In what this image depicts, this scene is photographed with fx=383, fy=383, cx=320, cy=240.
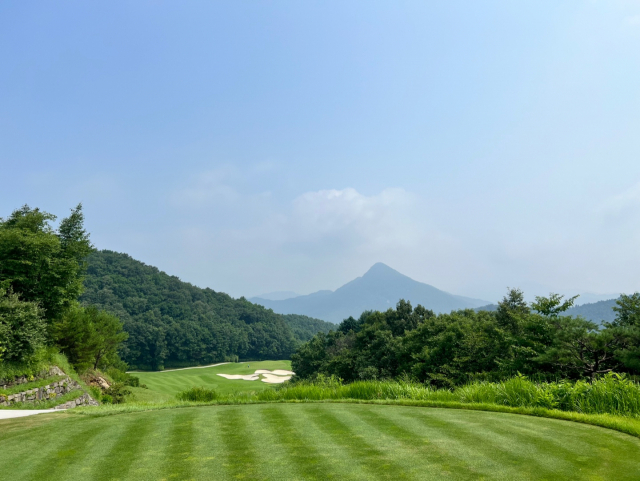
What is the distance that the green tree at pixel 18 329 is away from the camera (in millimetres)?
18422

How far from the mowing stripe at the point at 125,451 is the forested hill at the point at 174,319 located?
85.0 metres

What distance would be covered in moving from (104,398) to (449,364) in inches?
919

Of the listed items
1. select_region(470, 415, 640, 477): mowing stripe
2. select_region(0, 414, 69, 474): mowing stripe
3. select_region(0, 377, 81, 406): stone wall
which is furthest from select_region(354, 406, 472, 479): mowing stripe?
select_region(0, 377, 81, 406): stone wall

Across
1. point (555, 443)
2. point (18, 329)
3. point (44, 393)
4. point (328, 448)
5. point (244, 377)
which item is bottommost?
point (244, 377)

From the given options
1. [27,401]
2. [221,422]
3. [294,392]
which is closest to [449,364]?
[294,392]

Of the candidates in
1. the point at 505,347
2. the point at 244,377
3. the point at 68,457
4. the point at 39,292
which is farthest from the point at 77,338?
the point at 244,377

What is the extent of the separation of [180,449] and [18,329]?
18.2m

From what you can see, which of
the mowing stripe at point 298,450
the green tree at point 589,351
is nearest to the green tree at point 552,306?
the green tree at point 589,351

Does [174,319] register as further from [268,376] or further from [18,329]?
[18,329]

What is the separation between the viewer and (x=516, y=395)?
895 centimetres

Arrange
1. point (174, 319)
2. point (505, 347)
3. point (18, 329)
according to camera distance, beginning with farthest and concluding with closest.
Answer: point (174, 319)
point (505, 347)
point (18, 329)

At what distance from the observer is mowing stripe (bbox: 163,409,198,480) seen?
5001 millimetres

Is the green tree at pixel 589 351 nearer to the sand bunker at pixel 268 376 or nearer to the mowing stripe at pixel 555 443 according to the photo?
the mowing stripe at pixel 555 443

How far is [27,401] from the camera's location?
18.6m
